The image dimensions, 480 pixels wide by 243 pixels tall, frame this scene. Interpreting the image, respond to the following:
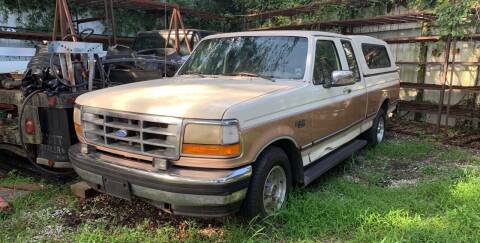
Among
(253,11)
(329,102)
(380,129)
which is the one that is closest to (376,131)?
(380,129)

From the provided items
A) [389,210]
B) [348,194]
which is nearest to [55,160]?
[348,194]

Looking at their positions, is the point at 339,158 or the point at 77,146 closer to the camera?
the point at 77,146

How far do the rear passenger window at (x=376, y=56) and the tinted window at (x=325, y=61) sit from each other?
129cm

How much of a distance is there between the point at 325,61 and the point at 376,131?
2.50 meters

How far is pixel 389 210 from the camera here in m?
4.20

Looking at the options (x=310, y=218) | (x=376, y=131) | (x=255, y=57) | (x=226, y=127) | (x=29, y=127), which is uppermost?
(x=255, y=57)

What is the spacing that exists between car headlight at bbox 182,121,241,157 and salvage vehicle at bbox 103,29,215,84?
3.15 meters

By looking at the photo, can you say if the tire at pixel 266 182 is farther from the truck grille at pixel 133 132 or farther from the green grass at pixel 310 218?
the truck grille at pixel 133 132

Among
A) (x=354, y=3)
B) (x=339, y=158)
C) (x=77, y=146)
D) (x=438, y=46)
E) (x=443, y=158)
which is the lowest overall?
(x=443, y=158)

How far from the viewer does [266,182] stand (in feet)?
12.5

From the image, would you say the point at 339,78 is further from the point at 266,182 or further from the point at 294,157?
the point at 266,182

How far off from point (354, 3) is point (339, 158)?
583 cm

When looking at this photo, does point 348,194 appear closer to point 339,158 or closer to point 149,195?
point 339,158

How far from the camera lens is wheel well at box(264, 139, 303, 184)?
13.3ft
